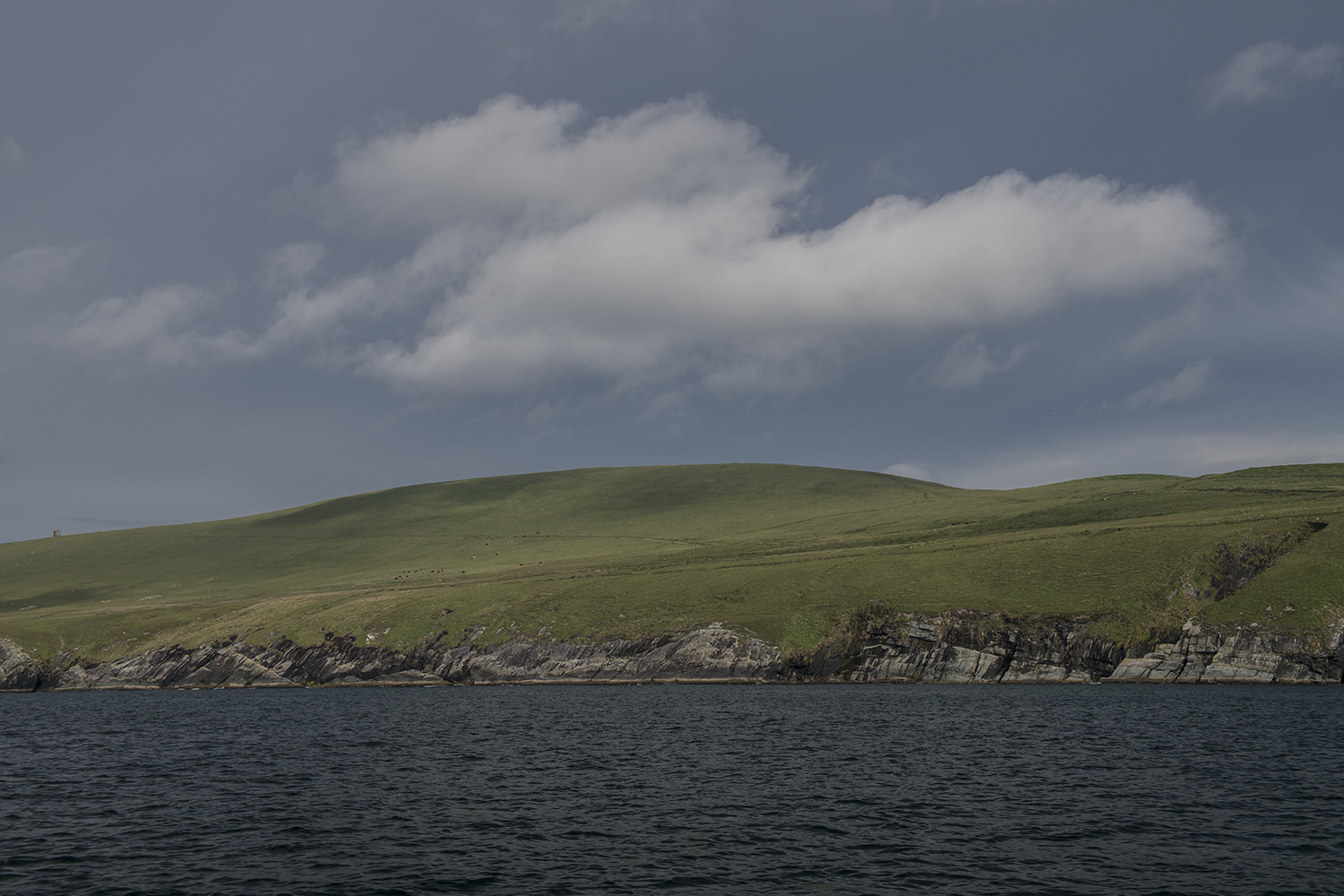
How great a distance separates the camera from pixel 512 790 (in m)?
43.0

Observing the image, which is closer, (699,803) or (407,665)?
(699,803)

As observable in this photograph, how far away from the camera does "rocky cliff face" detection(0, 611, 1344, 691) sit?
103 meters

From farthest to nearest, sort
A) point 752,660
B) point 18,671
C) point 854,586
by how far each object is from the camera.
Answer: point 18,671 → point 854,586 → point 752,660

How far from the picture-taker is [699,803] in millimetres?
39094

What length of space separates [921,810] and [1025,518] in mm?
156725

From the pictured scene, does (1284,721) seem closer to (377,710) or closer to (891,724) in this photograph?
(891,724)

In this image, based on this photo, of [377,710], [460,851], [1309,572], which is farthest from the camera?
[1309,572]

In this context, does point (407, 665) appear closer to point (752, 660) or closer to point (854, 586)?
point (752, 660)

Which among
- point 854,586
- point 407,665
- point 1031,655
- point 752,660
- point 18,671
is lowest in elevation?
point 1031,655

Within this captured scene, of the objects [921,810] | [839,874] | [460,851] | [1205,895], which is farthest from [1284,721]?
[460,851]

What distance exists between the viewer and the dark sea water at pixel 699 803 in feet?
92.1

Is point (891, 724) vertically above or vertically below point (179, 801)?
below

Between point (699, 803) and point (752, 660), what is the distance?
80.2 m

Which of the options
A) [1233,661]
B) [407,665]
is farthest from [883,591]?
[407,665]
